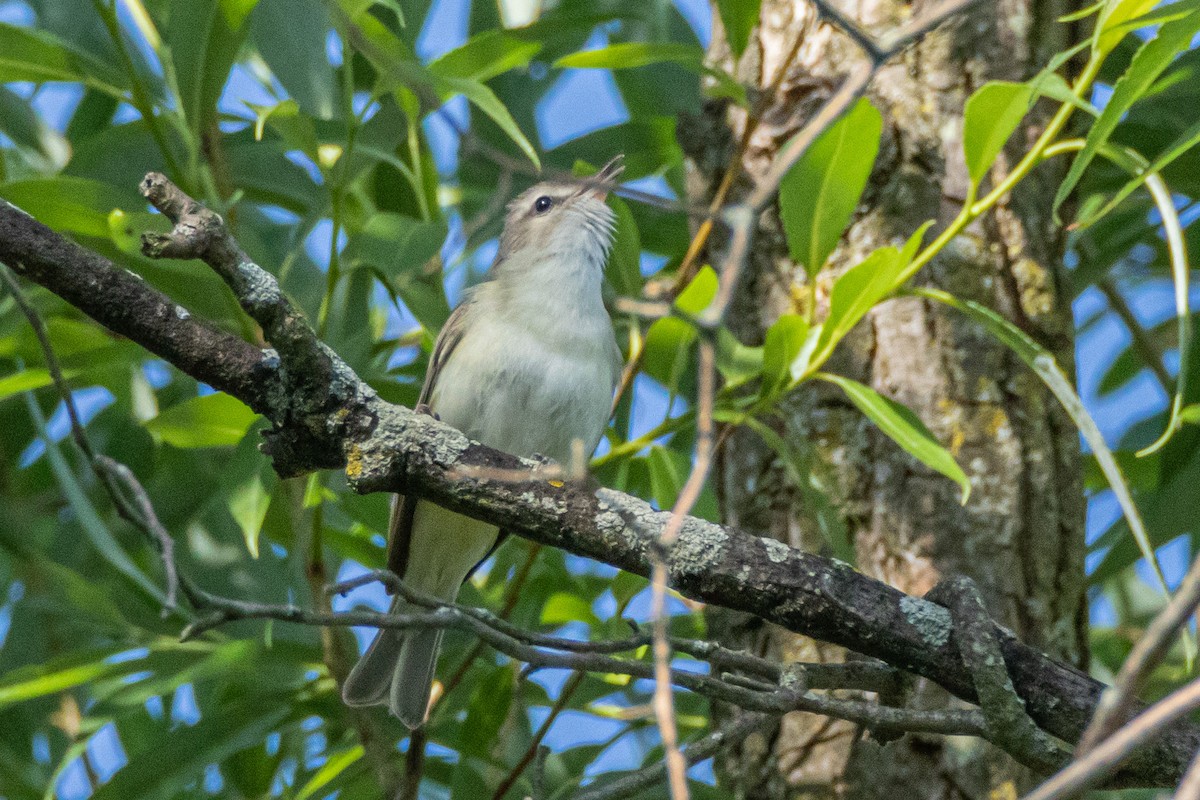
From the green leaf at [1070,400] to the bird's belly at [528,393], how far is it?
3.99 ft

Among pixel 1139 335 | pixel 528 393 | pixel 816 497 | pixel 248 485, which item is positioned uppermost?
pixel 1139 335

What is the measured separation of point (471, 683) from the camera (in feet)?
13.3

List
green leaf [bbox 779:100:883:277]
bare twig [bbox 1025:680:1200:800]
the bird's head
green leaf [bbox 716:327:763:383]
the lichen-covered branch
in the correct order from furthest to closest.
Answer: the bird's head → green leaf [bbox 716:327:763:383] → green leaf [bbox 779:100:883:277] → the lichen-covered branch → bare twig [bbox 1025:680:1200:800]

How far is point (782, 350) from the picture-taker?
306 centimetres

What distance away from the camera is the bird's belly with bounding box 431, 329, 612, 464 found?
13.0 feet

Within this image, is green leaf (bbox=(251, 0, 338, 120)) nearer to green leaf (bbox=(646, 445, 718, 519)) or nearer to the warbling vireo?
the warbling vireo

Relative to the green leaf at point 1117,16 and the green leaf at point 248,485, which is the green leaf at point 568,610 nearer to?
the green leaf at point 248,485

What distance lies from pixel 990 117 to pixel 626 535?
4.31ft

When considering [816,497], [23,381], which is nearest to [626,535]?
[816,497]

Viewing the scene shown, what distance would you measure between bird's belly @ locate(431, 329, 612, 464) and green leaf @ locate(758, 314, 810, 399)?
3.01 feet

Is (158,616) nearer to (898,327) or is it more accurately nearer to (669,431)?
(669,431)

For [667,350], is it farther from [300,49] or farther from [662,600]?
[662,600]

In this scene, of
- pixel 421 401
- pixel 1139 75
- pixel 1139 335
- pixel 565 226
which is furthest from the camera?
pixel 1139 335

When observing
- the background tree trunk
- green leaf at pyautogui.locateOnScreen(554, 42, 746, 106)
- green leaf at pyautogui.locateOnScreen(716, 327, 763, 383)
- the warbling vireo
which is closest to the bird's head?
the warbling vireo
